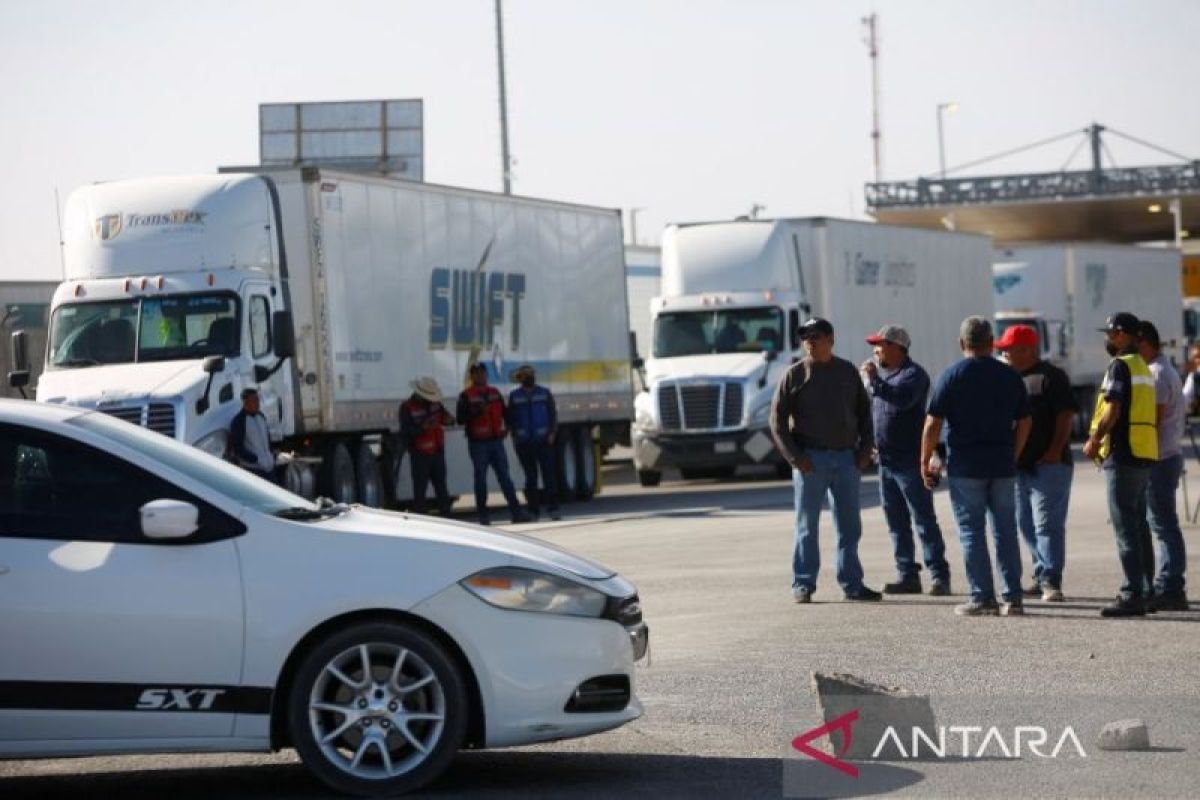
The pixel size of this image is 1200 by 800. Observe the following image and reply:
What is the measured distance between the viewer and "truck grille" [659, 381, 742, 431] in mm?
34344

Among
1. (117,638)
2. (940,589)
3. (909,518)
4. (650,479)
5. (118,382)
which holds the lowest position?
(650,479)

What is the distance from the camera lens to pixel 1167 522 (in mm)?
14531

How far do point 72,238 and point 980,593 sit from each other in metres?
13.5

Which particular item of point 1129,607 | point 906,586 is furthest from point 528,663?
point 906,586

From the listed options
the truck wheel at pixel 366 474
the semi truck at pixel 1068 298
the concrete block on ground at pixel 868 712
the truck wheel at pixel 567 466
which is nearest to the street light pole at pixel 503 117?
the semi truck at pixel 1068 298

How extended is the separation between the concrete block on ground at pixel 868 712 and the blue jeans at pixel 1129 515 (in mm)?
4325

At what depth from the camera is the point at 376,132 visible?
177 feet

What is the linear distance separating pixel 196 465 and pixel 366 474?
60.9 feet

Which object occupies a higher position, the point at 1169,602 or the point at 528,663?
the point at 528,663

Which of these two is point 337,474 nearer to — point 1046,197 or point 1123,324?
point 1123,324

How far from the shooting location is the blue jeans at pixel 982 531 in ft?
47.8

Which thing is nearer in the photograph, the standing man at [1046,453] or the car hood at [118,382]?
the standing man at [1046,453]

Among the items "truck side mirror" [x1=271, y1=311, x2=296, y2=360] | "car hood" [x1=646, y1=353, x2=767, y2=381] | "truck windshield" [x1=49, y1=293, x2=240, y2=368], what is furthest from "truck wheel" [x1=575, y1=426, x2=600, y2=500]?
"truck windshield" [x1=49, y1=293, x2=240, y2=368]

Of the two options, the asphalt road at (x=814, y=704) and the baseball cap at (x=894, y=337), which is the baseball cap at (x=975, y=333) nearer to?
the baseball cap at (x=894, y=337)
